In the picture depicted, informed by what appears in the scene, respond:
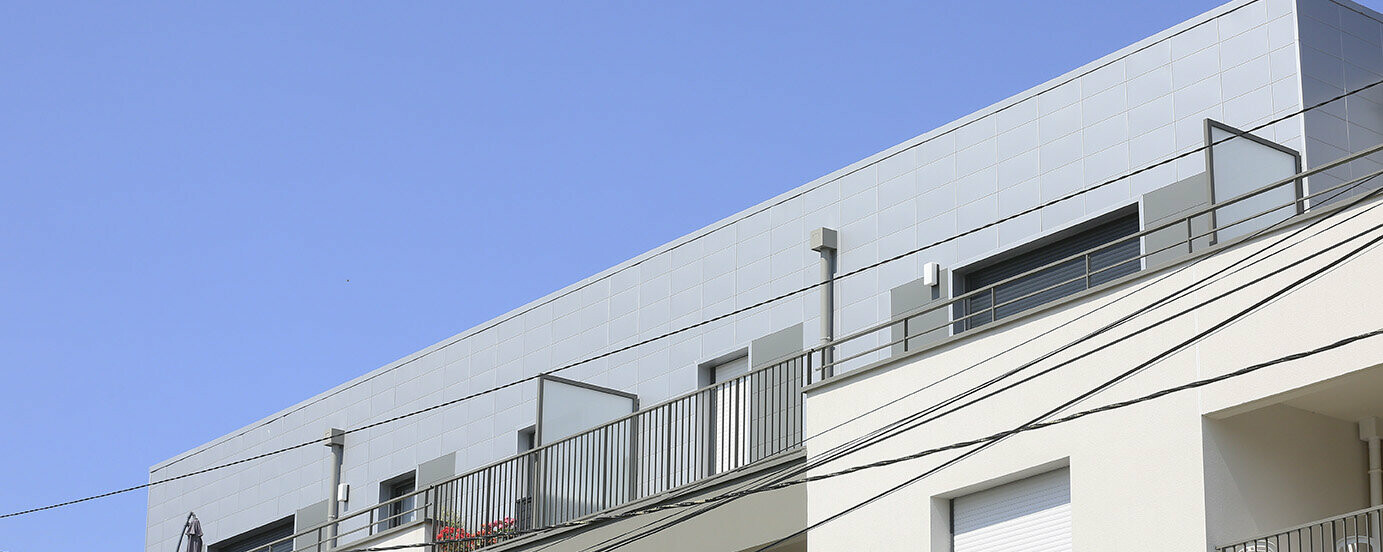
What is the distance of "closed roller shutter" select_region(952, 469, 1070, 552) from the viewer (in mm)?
15297

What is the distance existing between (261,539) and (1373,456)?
20.9 m

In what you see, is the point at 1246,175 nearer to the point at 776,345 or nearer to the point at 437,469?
the point at 776,345

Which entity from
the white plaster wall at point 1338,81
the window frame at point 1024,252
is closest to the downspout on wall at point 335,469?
the window frame at point 1024,252

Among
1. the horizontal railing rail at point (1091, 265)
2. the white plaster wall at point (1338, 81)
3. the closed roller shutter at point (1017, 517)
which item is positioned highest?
the white plaster wall at point (1338, 81)

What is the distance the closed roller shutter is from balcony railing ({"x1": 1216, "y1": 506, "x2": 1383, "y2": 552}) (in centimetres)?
167

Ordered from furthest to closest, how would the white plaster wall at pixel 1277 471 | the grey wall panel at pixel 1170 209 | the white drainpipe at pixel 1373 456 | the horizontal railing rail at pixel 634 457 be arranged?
the horizontal railing rail at pixel 634 457 → the grey wall panel at pixel 1170 209 → the white drainpipe at pixel 1373 456 → the white plaster wall at pixel 1277 471

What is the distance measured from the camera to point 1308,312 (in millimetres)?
13562

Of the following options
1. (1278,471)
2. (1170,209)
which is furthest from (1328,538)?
(1170,209)

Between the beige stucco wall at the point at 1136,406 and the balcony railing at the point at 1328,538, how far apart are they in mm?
184

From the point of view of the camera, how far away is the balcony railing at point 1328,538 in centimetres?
1366

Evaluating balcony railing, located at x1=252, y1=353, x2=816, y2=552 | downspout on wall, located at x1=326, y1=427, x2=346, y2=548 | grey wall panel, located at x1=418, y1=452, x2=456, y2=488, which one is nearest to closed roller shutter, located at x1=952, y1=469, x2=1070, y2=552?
balcony railing, located at x1=252, y1=353, x2=816, y2=552

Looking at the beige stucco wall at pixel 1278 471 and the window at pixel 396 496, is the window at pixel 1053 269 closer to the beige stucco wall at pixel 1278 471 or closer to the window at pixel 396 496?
the beige stucco wall at pixel 1278 471

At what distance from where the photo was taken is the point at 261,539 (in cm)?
3152

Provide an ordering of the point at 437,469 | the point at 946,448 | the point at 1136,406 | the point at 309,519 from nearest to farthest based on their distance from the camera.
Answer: the point at 1136,406, the point at 946,448, the point at 437,469, the point at 309,519
